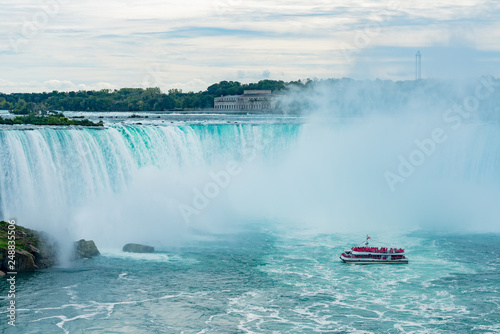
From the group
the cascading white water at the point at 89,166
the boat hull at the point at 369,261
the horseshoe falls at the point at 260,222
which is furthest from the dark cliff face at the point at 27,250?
the boat hull at the point at 369,261

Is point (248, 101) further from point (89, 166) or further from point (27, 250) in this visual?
point (27, 250)

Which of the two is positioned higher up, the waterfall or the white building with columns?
the white building with columns

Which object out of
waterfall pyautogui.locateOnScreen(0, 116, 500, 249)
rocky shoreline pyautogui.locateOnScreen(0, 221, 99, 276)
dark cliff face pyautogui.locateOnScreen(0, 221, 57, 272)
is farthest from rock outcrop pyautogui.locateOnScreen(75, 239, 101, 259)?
waterfall pyautogui.locateOnScreen(0, 116, 500, 249)

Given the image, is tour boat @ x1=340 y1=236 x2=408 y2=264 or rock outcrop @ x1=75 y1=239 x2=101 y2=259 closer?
rock outcrop @ x1=75 y1=239 x2=101 y2=259

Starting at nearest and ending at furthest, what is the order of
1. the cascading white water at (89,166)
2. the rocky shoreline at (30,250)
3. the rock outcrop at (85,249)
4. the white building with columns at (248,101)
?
the rocky shoreline at (30,250) < the rock outcrop at (85,249) < the cascading white water at (89,166) < the white building with columns at (248,101)

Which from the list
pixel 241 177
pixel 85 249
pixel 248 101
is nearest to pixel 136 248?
pixel 85 249

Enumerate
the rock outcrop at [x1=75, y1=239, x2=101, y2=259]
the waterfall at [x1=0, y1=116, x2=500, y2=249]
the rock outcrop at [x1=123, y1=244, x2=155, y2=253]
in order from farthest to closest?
the waterfall at [x1=0, y1=116, x2=500, y2=249] → the rock outcrop at [x1=123, y1=244, x2=155, y2=253] → the rock outcrop at [x1=75, y1=239, x2=101, y2=259]

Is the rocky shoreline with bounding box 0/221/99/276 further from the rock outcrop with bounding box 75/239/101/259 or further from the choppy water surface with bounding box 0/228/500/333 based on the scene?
the choppy water surface with bounding box 0/228/500/333

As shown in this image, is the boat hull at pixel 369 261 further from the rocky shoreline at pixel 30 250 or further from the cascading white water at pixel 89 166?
the cascading white water at pixel 89 166
